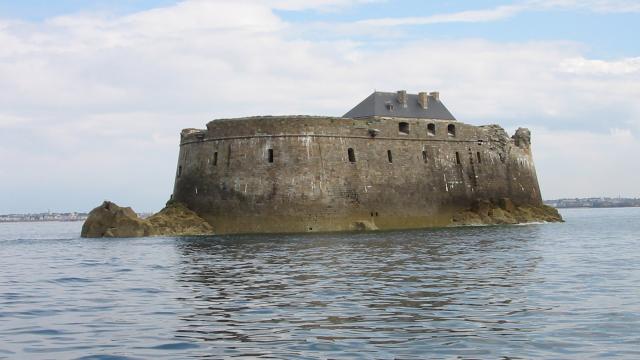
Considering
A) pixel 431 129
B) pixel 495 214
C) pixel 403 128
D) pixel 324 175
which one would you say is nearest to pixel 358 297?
pixel 324 175

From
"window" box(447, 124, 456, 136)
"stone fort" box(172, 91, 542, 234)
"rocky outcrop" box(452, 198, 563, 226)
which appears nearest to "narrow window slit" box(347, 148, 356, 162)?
"stone fort" box(172, 91, 542, 234)

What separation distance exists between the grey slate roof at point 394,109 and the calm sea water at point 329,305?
20.9 metres

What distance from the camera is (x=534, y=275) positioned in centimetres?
1936

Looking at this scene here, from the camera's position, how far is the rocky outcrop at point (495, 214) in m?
46.4

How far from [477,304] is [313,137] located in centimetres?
2873

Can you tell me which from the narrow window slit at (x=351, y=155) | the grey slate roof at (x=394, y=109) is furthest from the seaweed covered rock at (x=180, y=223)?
the grey slate roof at (x=394, y=109)

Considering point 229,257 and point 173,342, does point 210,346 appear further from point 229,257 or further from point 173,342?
point 229,257

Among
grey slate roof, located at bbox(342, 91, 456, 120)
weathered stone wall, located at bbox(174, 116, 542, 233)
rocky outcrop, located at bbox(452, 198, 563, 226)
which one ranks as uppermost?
grey slate roof, located at bbox(342, 91, 456, 120)

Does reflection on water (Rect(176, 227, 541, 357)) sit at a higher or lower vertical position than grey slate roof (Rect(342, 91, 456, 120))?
lower

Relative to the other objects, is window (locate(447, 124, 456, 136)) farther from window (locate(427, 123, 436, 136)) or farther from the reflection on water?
the reflection on water

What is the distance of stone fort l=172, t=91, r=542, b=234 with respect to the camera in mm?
42094

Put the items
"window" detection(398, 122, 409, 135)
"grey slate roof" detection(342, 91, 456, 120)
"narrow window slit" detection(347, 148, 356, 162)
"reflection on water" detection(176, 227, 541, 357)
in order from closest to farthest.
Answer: "reflection on water" detection(176, 227, 541, 357) → "narrow window slit" detection(347, 148, 356, 162) → "window" detection(398, 122, 409, 135) → "grey slate roof" detection(342, 91, 456, 120)

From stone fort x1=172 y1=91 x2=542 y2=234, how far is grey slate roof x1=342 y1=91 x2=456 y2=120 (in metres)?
0.07

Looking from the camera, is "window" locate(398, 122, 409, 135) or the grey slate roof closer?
"window" locate(398, 122, 409, 135)
